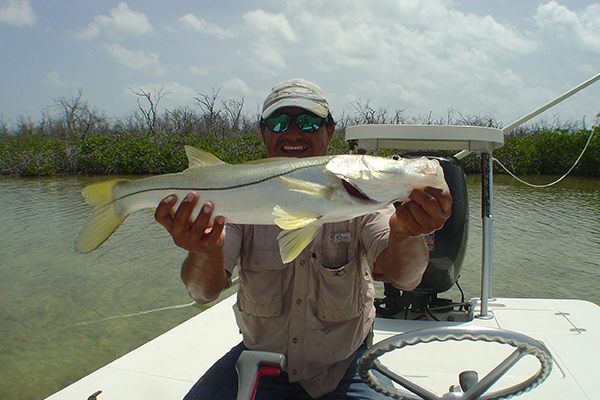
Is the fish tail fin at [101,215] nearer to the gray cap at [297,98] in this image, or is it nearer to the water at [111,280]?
the gray cap at [297,98]

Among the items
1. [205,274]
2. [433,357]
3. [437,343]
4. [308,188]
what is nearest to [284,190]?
[308,188]

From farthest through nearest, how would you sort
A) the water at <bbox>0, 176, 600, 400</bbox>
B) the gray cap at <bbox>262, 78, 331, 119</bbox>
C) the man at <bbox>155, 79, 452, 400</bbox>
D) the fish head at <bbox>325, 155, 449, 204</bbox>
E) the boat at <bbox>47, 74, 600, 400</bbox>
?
the water at <bbox>0, 176, 600, 400</bbox>, the boat at <bbox>47, 74, 600, 400</bbox>, the gray cap at <bbox>262, 78, 331, 119</bbox>, the man at <bbox>155, 79, 452, 400</bbox>, the fish head at <bbox>325, 155, 449, 204</bbox>

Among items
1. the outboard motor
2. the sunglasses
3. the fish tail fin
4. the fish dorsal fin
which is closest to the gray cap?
the sunglasses

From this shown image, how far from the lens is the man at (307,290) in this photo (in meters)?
2.16

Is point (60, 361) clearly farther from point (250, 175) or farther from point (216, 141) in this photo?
point (216, 141)

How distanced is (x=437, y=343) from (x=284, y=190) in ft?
7.84

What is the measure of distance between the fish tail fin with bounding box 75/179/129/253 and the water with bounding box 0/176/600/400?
368cm

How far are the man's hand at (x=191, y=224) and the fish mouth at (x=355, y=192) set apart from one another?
0.62 metres

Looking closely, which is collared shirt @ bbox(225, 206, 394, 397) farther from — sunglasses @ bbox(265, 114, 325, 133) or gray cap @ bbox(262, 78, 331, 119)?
gray cap @ bbox(262, 78, 331, 119)

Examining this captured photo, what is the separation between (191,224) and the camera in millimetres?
1943

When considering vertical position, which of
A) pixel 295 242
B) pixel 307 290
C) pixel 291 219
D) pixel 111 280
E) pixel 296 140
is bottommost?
pixel 111 280

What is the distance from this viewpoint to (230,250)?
2344mm

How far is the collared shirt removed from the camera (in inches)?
87.0

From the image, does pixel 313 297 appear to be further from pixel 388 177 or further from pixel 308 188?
pixel 388 177
